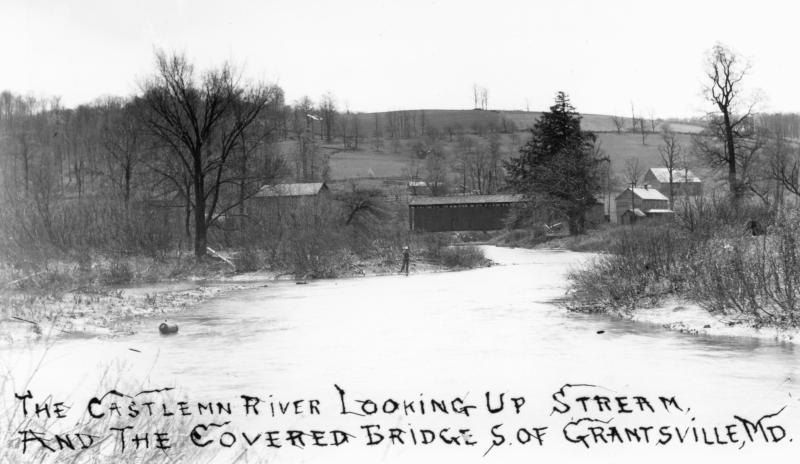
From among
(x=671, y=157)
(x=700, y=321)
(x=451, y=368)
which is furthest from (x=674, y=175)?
(x=451, y=368)

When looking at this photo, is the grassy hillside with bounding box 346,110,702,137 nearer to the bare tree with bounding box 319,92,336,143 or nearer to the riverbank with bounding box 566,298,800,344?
the bare tree with bounding box 319,92,336,143

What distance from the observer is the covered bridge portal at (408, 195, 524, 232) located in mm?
78688

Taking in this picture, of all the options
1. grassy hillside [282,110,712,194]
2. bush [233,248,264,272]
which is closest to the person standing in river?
bush [233,248,264,272]

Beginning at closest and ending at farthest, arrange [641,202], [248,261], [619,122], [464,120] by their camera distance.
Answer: [248,261]
[641,202]
[619,122]
[464,120]

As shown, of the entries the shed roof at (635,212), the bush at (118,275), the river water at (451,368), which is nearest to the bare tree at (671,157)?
the shed roof at (635,212)

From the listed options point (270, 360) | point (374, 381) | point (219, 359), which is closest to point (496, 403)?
point (374, 381)

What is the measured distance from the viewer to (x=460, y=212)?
80062 millimetres

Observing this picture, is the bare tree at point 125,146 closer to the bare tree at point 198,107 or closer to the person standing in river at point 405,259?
the bare tree at point 198,107

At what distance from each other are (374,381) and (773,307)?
878cm

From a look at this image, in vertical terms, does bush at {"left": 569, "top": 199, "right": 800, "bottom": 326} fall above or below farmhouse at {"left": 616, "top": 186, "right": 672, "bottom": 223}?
above

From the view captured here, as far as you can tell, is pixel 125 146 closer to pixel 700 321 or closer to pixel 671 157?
pixel 700 321

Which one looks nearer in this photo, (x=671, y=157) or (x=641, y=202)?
(x=641, y=202)

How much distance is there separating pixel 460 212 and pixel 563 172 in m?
24.2

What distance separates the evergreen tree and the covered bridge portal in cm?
1536
